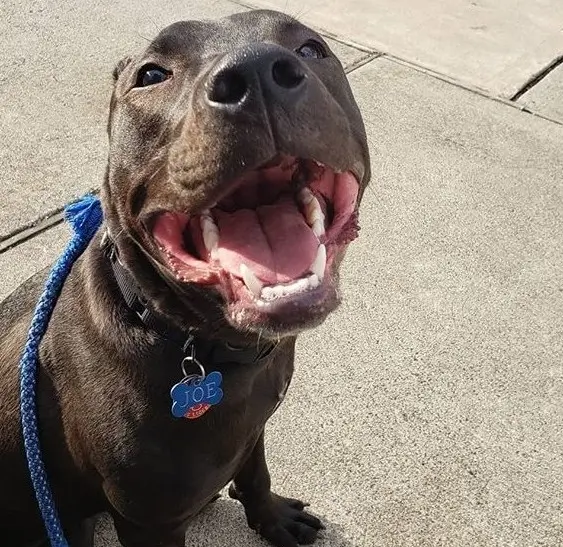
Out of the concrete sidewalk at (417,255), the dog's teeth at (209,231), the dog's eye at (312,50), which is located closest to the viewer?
the dog's teeth at (209,231)

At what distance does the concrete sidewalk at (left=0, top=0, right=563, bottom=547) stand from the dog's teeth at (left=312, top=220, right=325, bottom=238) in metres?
1.33

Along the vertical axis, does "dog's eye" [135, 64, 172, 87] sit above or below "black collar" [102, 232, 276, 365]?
above

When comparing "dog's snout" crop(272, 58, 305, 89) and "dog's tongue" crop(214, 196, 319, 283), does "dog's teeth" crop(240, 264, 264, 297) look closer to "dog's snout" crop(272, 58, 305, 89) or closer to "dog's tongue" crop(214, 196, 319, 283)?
"dog's tongue" crop(214, 196, 319, 283)

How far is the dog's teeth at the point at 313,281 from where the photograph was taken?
1.84 metres

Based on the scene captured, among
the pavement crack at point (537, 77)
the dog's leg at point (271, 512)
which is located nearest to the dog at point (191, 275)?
the dog's leg at point (271, 512)

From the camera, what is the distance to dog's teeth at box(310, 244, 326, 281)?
188cm

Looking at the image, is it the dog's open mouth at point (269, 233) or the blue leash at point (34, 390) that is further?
the blue leash at point (34, 390)

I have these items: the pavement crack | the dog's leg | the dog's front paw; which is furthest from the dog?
the pavement crack

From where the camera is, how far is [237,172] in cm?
179

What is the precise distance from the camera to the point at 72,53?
17.6 ft

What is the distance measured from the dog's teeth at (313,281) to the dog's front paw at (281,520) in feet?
3.95

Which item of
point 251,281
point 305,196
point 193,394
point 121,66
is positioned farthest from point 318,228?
point 121,66

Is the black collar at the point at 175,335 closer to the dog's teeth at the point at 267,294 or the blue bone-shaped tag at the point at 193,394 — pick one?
the blue bone-shaped tag at the point at 193,394

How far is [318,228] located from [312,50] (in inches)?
20.9
